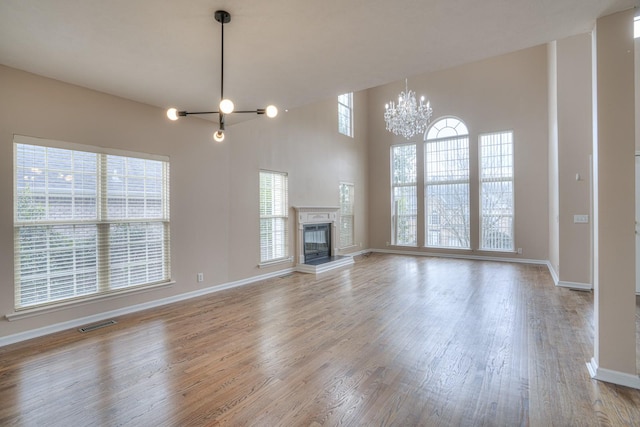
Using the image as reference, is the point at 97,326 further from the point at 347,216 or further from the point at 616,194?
the point at 347,216

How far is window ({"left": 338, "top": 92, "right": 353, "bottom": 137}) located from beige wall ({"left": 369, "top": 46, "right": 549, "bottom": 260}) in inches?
72.8

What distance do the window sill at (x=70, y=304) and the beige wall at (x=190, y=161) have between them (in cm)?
5

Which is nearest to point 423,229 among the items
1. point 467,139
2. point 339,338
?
point 467,139

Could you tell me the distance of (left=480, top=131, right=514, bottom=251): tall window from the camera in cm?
764

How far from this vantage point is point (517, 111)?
7.49 meters

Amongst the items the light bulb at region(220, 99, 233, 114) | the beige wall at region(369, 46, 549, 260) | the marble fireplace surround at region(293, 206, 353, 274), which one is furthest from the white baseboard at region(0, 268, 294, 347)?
the beige wall at region(369, 46, 549, 260)

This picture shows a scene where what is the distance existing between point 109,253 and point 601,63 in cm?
540

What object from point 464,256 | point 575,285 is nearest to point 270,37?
point 575,285

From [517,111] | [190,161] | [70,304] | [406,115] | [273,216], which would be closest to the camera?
[70,304]

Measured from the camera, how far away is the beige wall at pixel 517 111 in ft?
23.7

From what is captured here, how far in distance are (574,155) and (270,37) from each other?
5.28 metres

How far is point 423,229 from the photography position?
8.77 m

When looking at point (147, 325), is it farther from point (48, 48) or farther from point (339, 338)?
point (48, 48)

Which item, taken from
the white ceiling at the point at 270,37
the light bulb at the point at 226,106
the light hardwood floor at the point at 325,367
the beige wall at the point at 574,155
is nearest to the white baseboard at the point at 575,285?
the beige wall at the point at 574,155
